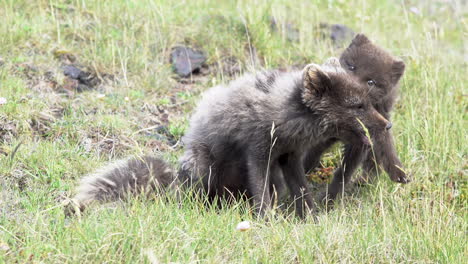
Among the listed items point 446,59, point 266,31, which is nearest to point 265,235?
point 266,31

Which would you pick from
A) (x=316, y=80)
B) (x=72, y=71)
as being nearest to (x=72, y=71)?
(x=72, y=71)

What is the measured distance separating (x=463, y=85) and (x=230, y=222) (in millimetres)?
3720

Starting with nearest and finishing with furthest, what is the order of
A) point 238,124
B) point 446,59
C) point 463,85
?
1. point 238,124
2. point 463,85
3. point 446,59

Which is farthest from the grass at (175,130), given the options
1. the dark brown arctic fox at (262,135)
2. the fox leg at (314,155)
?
the fox leg at (314,155)

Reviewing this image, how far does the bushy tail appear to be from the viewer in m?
4.78

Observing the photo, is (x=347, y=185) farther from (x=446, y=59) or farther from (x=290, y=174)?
(x=446, y=59)

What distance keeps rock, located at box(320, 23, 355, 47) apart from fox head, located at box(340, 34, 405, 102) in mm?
1758

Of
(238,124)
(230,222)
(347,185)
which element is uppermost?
(238,124)

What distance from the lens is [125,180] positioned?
4.97 meters

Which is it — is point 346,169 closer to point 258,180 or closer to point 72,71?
point 258,180

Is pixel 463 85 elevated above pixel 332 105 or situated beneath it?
situated beneath

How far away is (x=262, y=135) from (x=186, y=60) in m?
2.48

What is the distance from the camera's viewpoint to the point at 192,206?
4.70 m

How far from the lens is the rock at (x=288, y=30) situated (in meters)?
7.66
